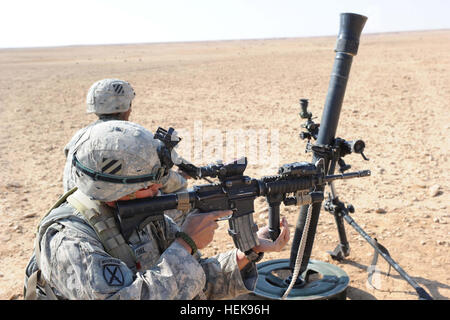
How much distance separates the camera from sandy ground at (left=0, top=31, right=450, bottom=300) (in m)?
4.98

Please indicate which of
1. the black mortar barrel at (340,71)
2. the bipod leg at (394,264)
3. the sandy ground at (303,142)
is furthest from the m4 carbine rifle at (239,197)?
the sandy ground at (303,142)

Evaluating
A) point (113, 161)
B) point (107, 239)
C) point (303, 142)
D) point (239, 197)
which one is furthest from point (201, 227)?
point (303, 142)

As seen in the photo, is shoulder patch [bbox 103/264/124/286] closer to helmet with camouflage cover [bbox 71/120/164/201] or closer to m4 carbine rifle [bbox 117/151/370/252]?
m4 carbine rifle [bbox 117/151/370/252]

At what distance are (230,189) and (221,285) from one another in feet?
2.15

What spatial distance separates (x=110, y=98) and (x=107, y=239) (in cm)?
254

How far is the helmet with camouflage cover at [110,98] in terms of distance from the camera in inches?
184

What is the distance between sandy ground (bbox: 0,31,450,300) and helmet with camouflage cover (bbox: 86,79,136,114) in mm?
1879

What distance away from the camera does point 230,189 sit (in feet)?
9.16

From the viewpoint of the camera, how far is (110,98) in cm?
467

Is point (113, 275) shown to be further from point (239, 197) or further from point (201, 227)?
point (239, 197)

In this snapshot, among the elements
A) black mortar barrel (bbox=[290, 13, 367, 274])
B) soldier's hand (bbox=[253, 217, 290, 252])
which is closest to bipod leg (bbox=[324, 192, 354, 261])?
black mortar barrel (bbox=[290, 13, 367, 274])

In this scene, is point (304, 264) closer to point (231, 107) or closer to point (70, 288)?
point (70, 288)

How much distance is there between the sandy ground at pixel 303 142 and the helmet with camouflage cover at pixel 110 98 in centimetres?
188

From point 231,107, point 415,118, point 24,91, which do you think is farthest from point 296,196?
point 24,91
